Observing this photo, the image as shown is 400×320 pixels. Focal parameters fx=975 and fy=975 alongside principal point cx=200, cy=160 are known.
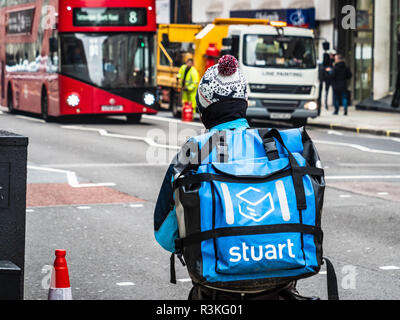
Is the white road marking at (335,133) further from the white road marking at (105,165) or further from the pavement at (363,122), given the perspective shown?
the white road marking at (105,165)

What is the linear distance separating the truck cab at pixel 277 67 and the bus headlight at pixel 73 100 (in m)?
3.94

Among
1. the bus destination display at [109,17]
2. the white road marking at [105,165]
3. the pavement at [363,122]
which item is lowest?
the pavement at [363,122]

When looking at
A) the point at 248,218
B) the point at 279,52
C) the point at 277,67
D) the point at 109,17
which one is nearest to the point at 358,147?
the point at 277,67

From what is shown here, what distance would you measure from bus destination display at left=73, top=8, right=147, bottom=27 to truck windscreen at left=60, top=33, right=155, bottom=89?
280 millimetres

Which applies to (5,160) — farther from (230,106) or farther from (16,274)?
(230,106)

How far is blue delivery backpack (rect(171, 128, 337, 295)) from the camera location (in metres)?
3.35

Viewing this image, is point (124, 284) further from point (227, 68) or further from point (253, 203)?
point (253, 203)

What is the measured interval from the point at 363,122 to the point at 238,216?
78.4 feet

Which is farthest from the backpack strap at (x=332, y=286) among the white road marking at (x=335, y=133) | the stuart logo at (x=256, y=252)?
the white road marking at (x=335, y=133)

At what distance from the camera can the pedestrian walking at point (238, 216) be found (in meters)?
3.35

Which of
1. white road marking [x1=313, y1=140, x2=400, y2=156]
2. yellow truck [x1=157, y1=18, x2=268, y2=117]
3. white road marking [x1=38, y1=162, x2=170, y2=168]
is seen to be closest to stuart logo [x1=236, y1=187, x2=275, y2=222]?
white road marking [x1=38, y1=162, x2=170, y2=168]

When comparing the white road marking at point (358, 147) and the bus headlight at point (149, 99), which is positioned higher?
the bus headlight at point (149, 99)

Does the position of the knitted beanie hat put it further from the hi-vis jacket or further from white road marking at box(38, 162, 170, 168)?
the hi-vis jacket

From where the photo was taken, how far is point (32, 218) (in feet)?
34.1
